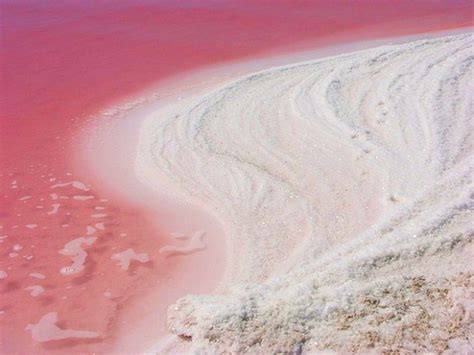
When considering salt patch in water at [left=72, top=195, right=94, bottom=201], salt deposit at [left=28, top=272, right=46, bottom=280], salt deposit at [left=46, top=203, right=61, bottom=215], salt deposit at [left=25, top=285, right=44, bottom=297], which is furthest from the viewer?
salt patch in water at [left=72, top=195, right=94, bottom=201]

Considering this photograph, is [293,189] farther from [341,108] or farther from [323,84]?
[323,84]

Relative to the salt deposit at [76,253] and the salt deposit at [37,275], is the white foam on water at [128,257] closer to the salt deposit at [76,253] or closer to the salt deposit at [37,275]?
the salt deposit at [76,253]

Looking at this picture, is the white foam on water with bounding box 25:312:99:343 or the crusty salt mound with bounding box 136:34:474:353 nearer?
the crusty salt mound with bounding box 136:34:474:353

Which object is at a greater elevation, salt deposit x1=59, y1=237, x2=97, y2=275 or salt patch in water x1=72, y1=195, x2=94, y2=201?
salt patch in water x1=72, y1=195, x2=94, y2=201

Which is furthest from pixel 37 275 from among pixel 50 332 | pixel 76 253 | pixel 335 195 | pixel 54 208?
pixel 335 195

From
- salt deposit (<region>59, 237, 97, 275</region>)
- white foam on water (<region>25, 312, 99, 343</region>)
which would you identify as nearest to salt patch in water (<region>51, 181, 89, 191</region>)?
salt deposit (<region>59, 237, 97, 275</region>)

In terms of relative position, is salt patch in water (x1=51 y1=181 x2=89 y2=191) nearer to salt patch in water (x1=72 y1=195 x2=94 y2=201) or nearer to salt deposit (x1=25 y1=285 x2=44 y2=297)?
salt patch in water (x1=72 y1=195 x2=94 y2=201)

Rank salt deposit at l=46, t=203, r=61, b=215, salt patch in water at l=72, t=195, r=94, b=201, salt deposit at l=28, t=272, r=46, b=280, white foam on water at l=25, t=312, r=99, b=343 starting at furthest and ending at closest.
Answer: salt patch in water at l=72, t=195, r=94, b=201 < salt deposit at l=46, t=203, r=61, b=215 < salt deposit at l=28, t=272, r=46, b=280 < white foam on water at l=25, t=312, r=99, b=343

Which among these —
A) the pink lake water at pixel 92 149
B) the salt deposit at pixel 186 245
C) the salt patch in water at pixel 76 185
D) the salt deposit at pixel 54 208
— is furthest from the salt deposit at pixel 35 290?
the salt patch in water at pixel 76 185
